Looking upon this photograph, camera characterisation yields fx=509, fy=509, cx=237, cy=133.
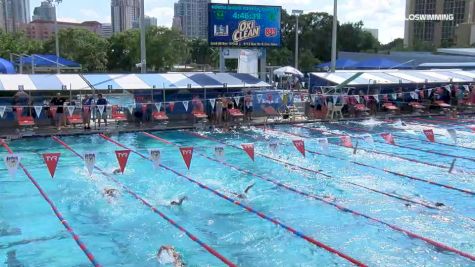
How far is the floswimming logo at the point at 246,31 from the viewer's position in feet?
87.8

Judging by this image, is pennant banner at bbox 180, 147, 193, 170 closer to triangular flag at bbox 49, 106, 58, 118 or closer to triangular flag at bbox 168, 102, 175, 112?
triangular flag at bbox 49, 106, 58, 118

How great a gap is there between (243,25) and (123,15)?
95460 millimetres

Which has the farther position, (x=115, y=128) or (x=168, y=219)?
(x=115, y=128)

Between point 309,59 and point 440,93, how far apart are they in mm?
32250

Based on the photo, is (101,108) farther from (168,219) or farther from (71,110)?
(168,219)

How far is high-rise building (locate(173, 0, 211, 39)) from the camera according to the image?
11675cm

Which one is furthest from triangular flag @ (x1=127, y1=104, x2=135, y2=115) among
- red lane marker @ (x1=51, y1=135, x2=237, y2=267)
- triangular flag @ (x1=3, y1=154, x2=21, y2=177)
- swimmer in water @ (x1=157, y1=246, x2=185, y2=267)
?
swimmer in water @ (x1=157, y1=246, x2=185, y2=267)

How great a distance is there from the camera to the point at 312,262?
27.5 feet

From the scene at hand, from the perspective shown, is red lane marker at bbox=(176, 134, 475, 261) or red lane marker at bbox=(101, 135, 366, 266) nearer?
red lane marker at bbox=(101, 135, 366, 266)

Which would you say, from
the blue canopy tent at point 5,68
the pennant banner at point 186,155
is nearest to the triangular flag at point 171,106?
the blue canopy tent at point 5,68

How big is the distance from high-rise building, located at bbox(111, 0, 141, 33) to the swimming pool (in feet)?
329

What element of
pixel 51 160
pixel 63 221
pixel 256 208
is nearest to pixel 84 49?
pixel 51 160

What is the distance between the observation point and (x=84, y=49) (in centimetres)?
5300

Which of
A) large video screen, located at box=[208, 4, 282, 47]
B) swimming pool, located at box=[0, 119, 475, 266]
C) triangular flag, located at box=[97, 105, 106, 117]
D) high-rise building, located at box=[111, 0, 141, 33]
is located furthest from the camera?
high-rise building, located at box=[111, 0, 141, 33]
